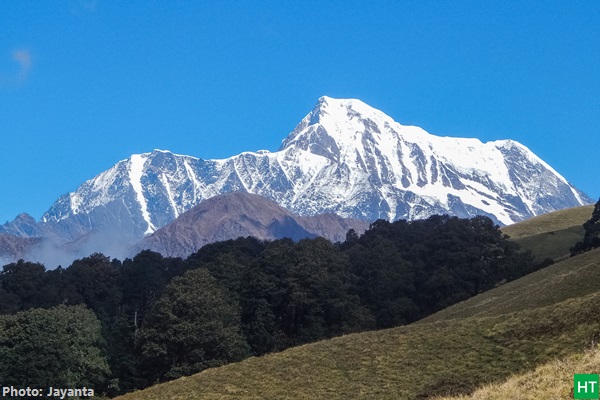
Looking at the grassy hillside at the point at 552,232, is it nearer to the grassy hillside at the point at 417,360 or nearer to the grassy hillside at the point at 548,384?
the grassy hillside at the point at 417,360

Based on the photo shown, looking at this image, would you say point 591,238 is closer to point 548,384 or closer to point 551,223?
point 551,223

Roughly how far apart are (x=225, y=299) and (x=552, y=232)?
81795 mm

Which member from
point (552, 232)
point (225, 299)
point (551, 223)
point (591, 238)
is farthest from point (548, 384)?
point (551, 223)

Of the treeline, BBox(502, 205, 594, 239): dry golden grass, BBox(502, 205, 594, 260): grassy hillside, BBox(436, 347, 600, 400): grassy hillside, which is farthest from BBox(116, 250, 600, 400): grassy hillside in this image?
BBox(502, 205, 594, 239): dry golden grass

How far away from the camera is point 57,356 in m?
73.2

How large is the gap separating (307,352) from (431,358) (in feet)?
37.0

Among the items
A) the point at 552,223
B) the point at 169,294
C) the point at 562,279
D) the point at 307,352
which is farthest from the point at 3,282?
the point at 552,223

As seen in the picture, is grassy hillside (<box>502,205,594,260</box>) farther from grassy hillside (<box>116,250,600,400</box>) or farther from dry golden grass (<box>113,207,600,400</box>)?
grassy hillside (<box>116,250,600,400</box>)

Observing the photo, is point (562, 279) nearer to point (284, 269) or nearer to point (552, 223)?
point (284, 269)

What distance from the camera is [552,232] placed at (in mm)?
148750

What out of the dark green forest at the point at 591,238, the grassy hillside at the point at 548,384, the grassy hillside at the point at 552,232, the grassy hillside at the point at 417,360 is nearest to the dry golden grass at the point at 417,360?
the grassy hillside at the point at 417,360

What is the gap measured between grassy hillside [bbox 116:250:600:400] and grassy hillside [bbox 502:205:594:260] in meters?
69.6

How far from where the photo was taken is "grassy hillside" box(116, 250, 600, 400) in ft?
141

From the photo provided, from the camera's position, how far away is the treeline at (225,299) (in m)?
77.0
